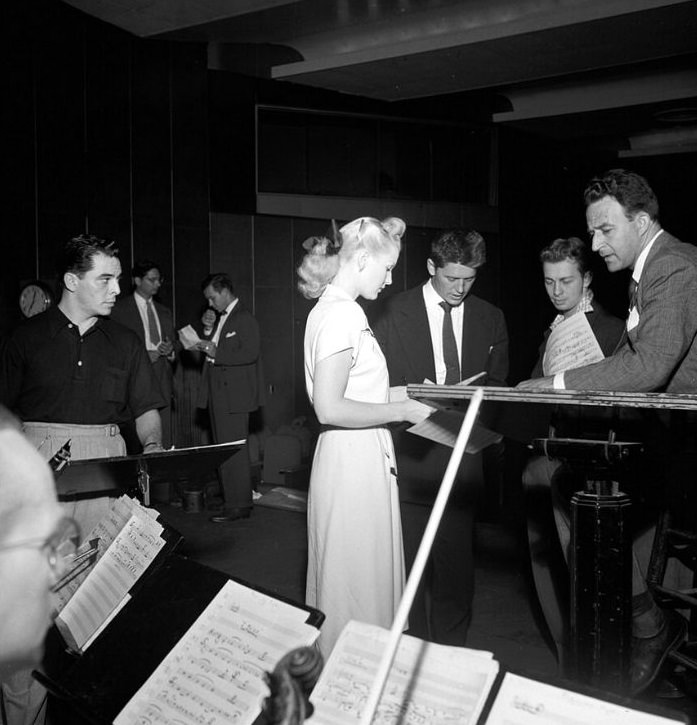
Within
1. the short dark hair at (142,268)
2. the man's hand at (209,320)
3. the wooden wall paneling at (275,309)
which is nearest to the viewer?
the short dark hair at (142,268)

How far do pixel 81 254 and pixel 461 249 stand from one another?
1.48 meters

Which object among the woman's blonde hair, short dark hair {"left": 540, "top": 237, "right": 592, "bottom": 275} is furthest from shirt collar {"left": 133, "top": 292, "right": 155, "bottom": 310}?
the woman's blonde hair

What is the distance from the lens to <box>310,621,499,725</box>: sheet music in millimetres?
1202

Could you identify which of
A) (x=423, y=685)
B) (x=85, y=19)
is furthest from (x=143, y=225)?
(x=423, y=685)

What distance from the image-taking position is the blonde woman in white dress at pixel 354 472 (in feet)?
8.82

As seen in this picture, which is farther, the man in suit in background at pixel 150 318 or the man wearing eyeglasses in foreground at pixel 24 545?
the man in suit in background at pixel 150 318

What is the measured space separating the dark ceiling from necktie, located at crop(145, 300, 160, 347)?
7.99 ft

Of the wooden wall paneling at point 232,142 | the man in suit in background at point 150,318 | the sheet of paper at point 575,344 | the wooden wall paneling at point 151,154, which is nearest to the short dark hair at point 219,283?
the man in suit in background at point 150,318

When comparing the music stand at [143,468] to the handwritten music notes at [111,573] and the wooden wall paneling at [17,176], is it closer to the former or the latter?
the handwritten music notes at [111,573]

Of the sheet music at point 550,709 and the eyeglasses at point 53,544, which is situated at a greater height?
the eyeglasses at point 53,544

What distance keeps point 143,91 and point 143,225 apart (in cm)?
123

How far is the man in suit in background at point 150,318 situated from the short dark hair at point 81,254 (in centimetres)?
356

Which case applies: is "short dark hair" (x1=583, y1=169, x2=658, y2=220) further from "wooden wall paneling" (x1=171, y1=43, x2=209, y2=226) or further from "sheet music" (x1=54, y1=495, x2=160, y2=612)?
"wooden wall paneling" (x1=171, y1=43, x2=209, y2=226)

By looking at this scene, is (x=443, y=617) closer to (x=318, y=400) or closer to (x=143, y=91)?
(x=318, y=400)
